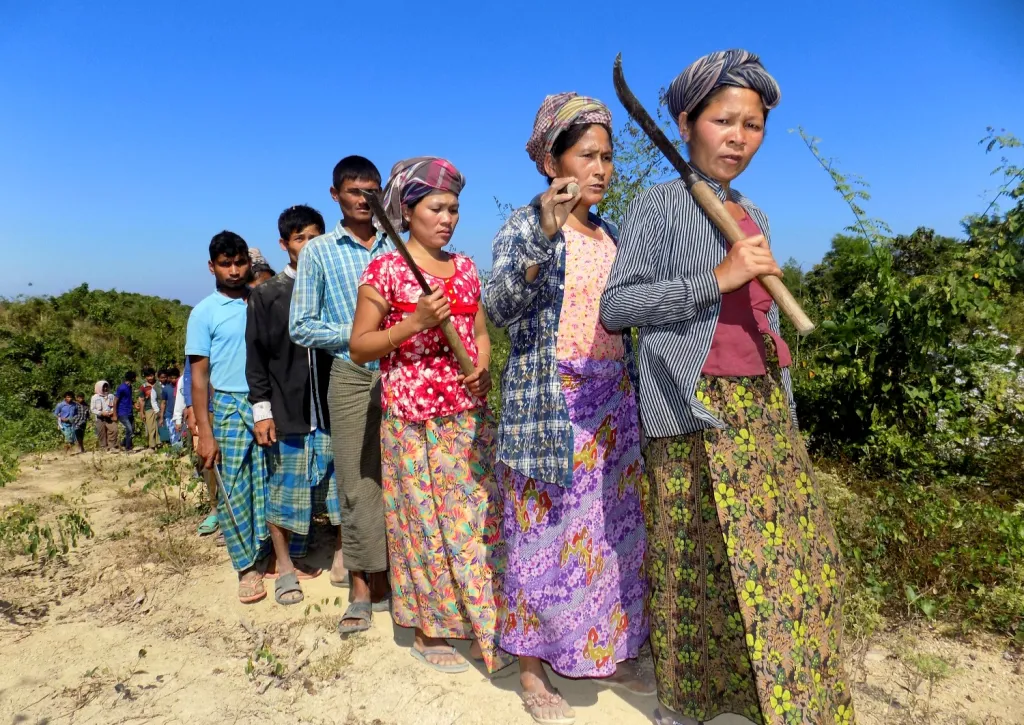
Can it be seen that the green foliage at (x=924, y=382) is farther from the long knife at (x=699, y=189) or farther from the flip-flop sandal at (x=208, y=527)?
the flip-flop sandal at (x=208, y=527)

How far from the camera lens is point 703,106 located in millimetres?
1891

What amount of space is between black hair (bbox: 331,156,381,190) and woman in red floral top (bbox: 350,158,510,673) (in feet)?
2.24

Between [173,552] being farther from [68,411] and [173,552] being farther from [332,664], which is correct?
[68,411]

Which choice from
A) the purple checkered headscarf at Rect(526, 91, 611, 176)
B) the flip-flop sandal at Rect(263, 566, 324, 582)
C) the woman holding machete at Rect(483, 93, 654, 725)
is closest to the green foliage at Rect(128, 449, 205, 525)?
the flip-flop sandal at Rect(263, 566, 324, 582)

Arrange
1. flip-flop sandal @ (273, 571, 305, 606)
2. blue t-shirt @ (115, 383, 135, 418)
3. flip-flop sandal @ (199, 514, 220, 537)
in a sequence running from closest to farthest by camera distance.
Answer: flip-flop sandal @ (273, 571, 305, 606) → flip-flop sandal @ (199, 514, 220, 537) → blue t-shirt @ (115, 383, 135, 418)

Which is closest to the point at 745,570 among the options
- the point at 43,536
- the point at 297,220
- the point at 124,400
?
the point at 297,220

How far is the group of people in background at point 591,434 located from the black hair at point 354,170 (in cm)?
1

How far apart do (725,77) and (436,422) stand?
1530 mm

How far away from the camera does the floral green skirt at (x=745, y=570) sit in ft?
6.06

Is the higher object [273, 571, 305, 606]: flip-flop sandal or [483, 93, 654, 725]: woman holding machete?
[483, 93, 654, 725]: woman holding machete

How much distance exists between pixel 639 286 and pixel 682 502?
673 millimetres

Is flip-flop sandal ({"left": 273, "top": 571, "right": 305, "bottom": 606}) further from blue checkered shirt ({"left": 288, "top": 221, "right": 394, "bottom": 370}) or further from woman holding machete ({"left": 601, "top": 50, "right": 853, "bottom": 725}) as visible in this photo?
woman holding machete ({"left": 601, "top": 50, "right": 853, "bottom": 725})

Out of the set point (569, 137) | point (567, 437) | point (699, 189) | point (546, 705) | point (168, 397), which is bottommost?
point (546, 705)

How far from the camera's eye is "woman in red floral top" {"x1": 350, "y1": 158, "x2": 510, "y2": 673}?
2.49m
